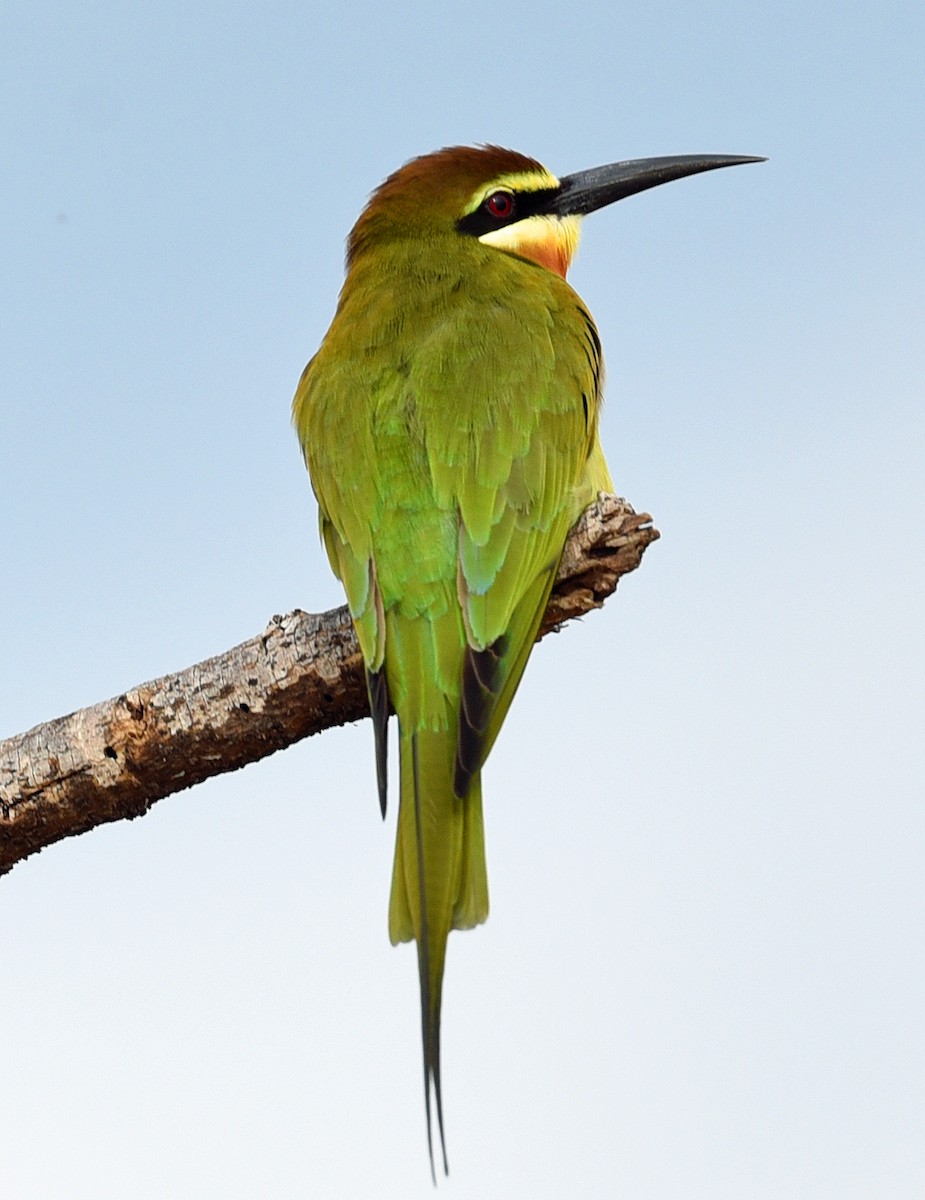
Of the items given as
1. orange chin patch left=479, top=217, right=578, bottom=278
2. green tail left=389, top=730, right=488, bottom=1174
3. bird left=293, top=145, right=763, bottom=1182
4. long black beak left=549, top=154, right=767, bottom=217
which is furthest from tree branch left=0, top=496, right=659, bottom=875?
long black beak left=549, top=154, right=767, bottom=217

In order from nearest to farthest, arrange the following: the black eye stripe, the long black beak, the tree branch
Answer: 1. the tree branch
2. the black eye stripe
3. the long black beak

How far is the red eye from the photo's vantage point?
3674mm

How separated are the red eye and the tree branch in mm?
1124

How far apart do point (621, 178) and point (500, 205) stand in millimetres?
566

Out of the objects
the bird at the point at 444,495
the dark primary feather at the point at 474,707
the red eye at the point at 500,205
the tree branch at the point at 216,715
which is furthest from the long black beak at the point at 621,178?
the dark primary feather at the point at 474,707

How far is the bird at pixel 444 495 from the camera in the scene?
106 inches

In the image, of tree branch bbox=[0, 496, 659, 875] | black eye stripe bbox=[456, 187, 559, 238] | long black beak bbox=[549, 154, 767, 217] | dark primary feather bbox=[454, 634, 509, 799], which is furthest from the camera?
long black beak bbox=[549, 154, 767, 217]

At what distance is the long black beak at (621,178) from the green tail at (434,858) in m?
1.89

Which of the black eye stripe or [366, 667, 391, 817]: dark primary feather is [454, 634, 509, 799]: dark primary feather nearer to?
[366, 667, 391, 817]: dark primary feather

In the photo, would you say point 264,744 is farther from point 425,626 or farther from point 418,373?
point 418,373

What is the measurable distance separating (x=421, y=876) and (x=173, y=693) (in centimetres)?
66

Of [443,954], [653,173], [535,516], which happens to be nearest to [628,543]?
[535,516]

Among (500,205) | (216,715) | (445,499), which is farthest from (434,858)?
(500,205)

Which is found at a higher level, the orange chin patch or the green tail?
the orange chin patch
